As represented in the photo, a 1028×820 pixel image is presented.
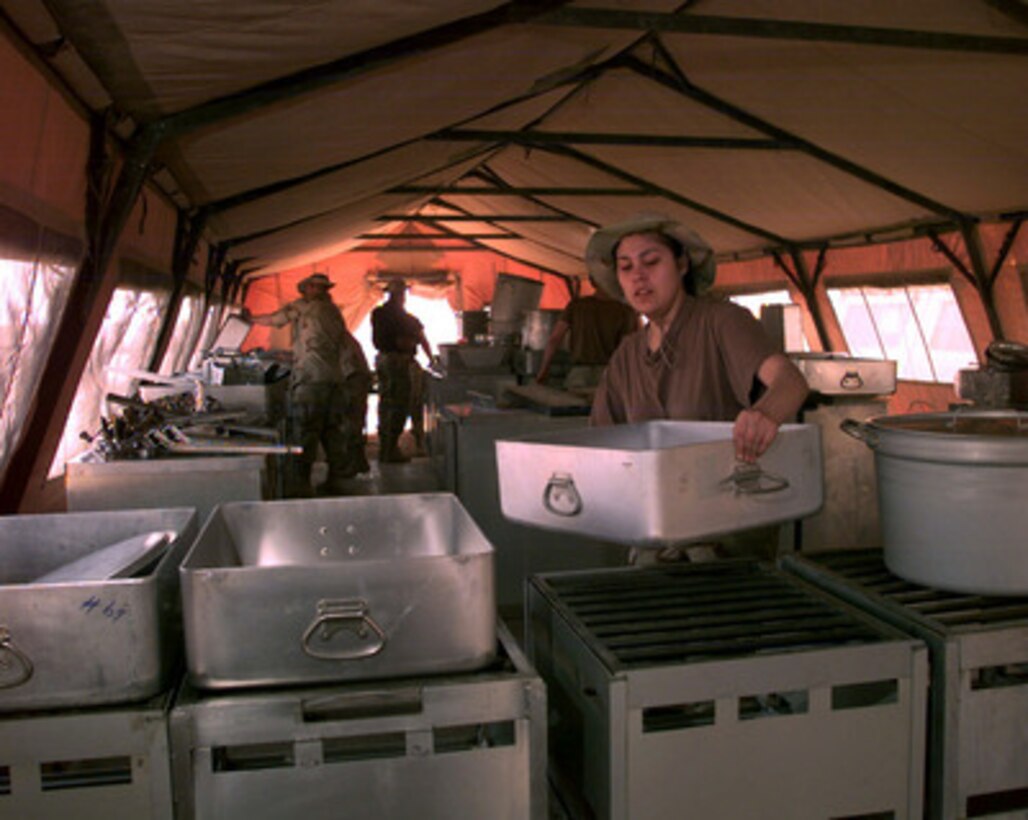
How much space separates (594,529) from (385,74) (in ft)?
8.32

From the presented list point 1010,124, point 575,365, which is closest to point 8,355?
point 575,365

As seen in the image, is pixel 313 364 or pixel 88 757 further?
pixel 313 364

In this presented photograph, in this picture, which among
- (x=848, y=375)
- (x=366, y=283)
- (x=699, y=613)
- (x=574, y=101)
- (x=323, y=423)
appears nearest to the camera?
(x=699, y=613)

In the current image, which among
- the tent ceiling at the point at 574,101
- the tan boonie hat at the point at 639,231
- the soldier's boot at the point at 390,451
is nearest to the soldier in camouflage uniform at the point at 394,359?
the soldier's boot at the point at 390,451

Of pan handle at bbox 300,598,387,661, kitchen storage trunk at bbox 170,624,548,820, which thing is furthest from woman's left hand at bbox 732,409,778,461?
pan handle at bbox 300,598,387,661

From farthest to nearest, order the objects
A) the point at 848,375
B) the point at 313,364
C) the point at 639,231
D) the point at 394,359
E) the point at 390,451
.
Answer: the point at 390,451, the point at 394,359, the point at 313,364, the point at 848,375, the point at 639,231

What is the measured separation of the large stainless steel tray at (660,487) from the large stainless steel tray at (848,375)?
2468mm

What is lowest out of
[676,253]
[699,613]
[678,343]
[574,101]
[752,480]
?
[699,613]

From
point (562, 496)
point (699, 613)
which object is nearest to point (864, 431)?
point (699, 613)

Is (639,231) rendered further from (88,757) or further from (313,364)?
(313,364)

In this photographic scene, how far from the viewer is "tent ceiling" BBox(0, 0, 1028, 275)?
245 cm

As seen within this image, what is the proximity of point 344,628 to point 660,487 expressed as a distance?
45 centimetres

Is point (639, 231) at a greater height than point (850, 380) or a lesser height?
greater

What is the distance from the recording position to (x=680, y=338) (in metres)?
1.87
